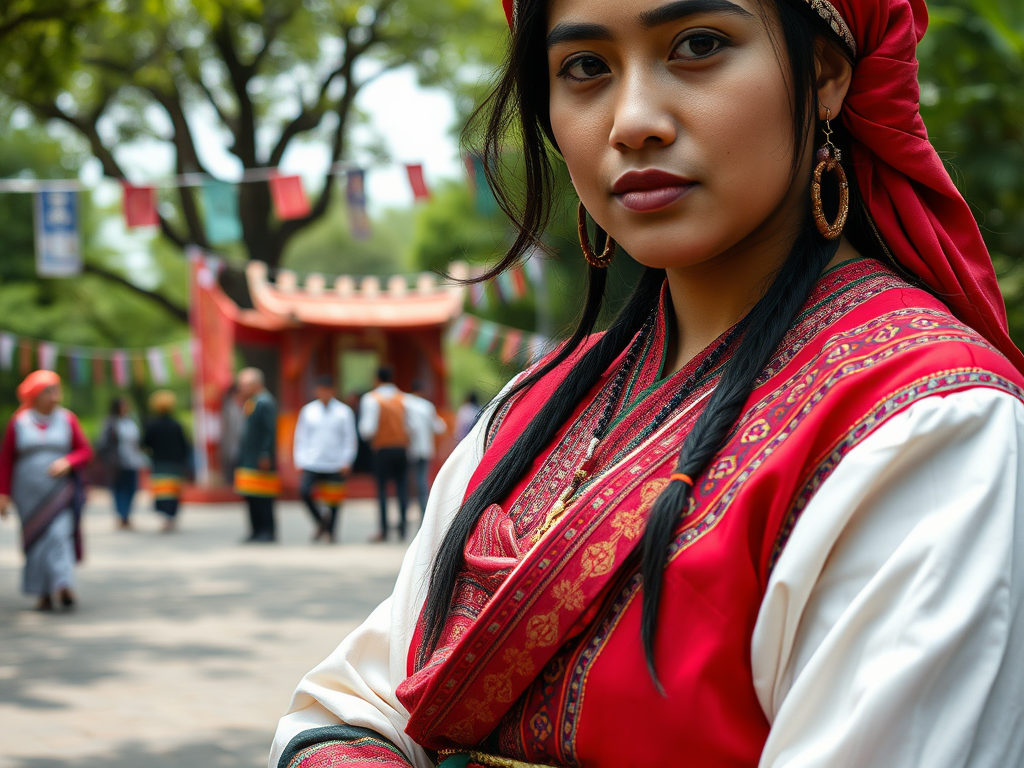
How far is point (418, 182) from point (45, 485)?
5732 mm

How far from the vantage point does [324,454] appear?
11180mm

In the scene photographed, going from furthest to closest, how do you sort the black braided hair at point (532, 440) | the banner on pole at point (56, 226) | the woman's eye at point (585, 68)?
1. the banner on pole at point (56, 226)
2. the black braided hair at point (532, 440)
3. the woman's eye at point (585, 68)

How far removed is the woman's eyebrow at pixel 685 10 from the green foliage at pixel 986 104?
8618mm

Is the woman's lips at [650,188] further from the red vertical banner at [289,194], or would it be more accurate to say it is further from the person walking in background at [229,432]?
the person walking in background at [229,432]

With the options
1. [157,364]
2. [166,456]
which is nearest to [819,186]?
[166,456]

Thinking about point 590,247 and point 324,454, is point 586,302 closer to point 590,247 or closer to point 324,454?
point 590,247

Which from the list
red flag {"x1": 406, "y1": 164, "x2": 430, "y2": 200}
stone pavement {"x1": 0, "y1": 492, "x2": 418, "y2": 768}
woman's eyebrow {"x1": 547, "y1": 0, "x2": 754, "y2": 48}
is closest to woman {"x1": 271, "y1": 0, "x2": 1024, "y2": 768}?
woman's eyebrow {"x1": 547, "y1": 0, "x2": 754, "y2": 48}

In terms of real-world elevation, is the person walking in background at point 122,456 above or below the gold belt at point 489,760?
below

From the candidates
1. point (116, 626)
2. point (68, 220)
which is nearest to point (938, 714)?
point (116, 626)

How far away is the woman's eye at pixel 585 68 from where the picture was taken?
1.23 meters

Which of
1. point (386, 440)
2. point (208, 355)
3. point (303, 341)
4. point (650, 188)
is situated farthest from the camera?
point (208, 355)

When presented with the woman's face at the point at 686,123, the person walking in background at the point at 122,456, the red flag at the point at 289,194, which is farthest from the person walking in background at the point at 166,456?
the woman's face at the point at 686,123

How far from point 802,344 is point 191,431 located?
39.0 m

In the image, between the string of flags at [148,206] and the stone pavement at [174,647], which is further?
the string of flags at [148,206]
